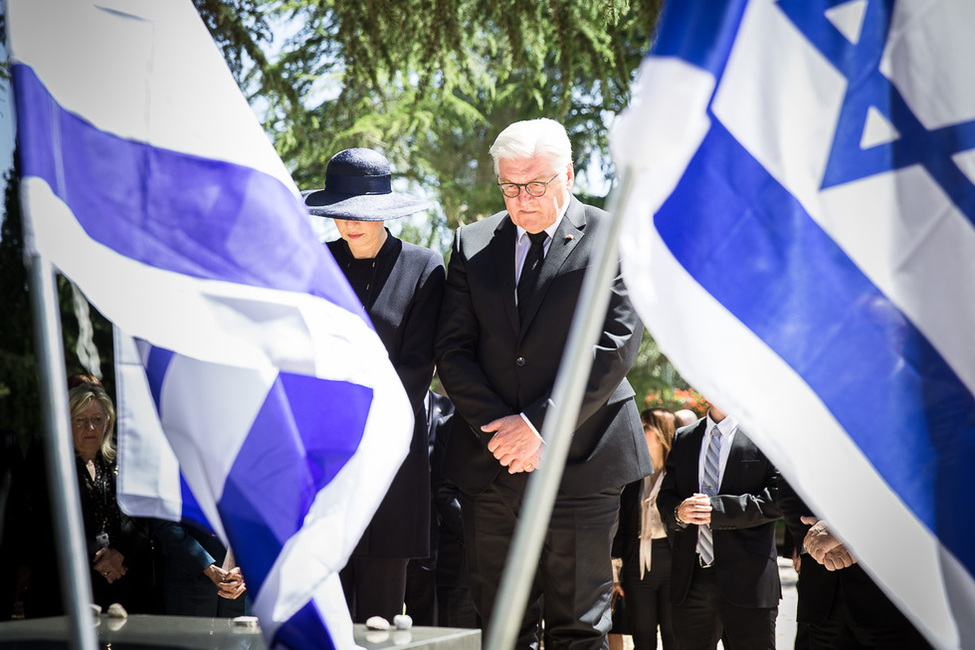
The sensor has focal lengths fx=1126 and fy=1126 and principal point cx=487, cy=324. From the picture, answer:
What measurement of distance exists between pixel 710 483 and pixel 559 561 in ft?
5.71

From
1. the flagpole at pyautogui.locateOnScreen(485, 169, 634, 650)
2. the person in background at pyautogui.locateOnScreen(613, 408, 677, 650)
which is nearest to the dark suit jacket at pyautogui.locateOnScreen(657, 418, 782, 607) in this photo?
the person in background at pyautogui.locateOnScreen(613, 408, 677, 650)

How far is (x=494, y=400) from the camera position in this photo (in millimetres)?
3785

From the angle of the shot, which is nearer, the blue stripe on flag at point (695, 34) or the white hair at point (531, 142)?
the blue stripe on flag at point (695, 34)

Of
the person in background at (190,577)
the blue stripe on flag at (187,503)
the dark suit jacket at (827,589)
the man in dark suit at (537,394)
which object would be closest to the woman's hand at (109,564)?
the person in background at (190,577)

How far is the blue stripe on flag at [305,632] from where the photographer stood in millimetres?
2334

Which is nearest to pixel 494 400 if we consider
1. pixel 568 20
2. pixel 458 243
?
pixel 458 243

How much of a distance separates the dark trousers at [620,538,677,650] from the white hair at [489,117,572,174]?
10.1 ft

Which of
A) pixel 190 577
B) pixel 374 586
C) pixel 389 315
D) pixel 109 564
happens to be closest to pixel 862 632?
pixel 374 586

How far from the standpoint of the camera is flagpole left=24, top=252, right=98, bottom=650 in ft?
6.29

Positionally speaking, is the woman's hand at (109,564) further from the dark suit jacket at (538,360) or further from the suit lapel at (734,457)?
the suit lapel at (734,457)

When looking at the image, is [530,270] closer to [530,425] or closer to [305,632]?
[530,425]

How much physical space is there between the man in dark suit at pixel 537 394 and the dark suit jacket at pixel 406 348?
0.12 meters

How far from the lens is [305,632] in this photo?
2.37 metres

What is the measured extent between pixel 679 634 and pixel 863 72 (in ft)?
12.1
